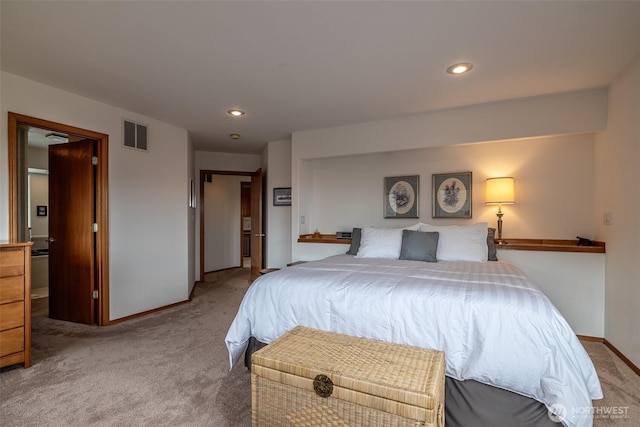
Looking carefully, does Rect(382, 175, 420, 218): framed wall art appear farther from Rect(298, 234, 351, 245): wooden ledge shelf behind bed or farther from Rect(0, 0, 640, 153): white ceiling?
Rect(0, 0, 640, 153): white ceiling

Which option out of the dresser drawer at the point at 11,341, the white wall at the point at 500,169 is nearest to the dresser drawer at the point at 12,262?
the dresser drawer at the point at 11,341

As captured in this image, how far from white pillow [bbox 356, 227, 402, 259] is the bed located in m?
0.93

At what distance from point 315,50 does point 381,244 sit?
1912 millimetres

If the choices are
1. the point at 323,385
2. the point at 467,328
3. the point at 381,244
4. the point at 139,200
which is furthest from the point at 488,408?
the point at 139,200

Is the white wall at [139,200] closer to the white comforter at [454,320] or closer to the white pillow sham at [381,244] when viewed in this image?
the white comforter at [454,320]

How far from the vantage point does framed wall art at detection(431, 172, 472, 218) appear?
11.8ft

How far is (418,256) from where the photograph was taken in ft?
9.45

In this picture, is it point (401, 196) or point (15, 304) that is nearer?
point (15, 304)

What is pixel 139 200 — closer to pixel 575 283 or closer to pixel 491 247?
pixel 491 247

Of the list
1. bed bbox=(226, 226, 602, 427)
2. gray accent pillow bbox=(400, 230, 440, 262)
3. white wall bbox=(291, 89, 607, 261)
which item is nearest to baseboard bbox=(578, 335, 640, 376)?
white wall bbox=(291, 89, 607, 261)

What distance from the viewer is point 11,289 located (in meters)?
2.22

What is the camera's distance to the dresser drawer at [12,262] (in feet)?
7.14

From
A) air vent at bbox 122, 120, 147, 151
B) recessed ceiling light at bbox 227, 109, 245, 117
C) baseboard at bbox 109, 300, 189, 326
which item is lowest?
baseboard at bbox 109, 300, 189, 326

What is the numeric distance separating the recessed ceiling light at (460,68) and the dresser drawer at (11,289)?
3709 millimetres
